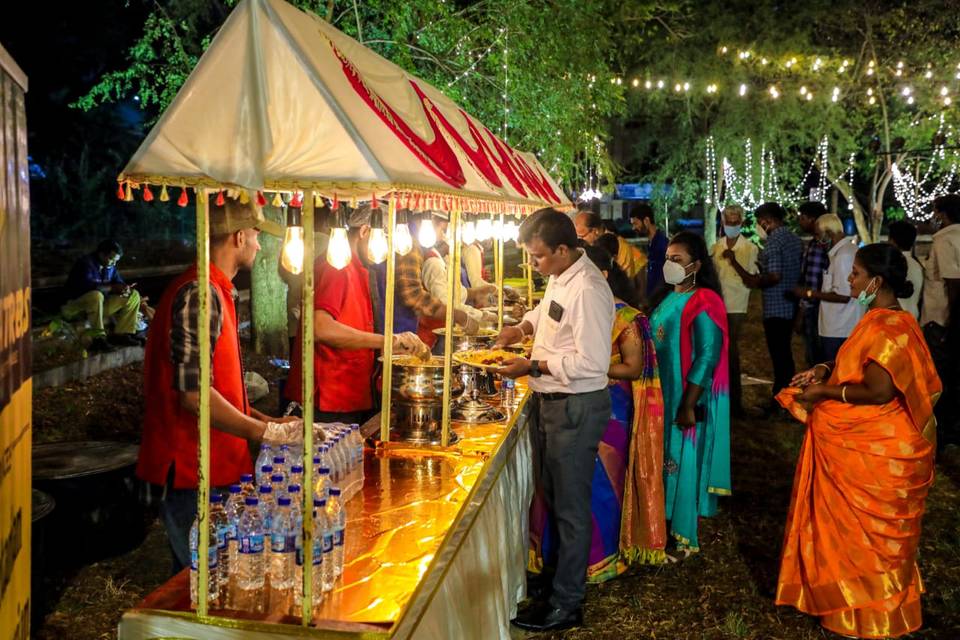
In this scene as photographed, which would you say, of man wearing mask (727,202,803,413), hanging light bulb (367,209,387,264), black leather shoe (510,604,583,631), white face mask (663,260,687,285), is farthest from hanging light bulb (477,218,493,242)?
black leather shoe (510,604,583,631)

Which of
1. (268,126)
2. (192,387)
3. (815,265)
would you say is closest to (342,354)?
(192,387)

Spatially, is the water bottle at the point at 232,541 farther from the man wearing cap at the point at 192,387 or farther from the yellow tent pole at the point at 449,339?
the yellow tent pole at the point at 449,339

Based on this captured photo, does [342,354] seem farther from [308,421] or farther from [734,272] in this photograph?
[734,272]

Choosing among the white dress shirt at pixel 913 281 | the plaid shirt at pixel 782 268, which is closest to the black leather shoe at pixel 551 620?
the white dress shirt at pixel 913 281

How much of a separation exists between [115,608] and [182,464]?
2207 millimetres

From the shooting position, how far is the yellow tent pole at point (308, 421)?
93.3 inches

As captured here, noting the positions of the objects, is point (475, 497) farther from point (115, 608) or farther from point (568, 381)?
point (115, 608)

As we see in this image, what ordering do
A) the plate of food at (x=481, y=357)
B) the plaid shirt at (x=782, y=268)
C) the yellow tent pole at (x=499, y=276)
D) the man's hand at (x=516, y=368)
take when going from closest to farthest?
the man's hand at (x=516, y=368), the plate of food at (x=481, y=357), the yellow tent pole at (x=499, y=276), the plaid shirt at (x=782, y=268)

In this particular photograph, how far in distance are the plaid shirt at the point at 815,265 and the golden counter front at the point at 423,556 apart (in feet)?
15.7

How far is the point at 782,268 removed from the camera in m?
8.70

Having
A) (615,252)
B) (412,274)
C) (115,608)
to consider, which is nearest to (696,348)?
(412,274)

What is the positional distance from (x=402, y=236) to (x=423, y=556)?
3.05m

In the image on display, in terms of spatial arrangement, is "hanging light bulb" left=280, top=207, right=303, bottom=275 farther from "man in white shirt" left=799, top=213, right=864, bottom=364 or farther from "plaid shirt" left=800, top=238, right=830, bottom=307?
"plaid shirt" left=800, top=238, right=830, bottom=307

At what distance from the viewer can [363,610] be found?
2525mm
